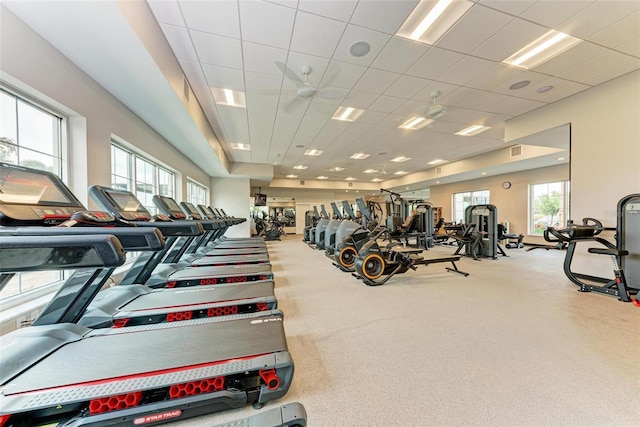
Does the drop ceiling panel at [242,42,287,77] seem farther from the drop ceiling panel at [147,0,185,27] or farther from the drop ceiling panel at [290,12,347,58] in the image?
the drop ceiling panel at [147,0,185,27]

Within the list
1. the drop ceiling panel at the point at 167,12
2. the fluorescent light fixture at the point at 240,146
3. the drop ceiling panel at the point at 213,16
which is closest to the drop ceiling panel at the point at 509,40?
the drop ceiling panel at the point at 213,16

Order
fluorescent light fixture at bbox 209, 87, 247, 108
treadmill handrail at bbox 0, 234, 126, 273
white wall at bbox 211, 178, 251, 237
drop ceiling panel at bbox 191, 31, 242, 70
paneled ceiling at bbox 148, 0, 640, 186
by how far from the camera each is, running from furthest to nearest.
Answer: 1. white wall at bbox 211, 178, 251, 237
2. fluorescent light fixture at bbox 209, 87, 247, 108
3. drop ceiling panel at bbox 191, 31, 242, 70
4. paneled ceiling at bbox 148, 0, 640, 186
5. treadmill handrail at bbox 0, 234, 126, 273

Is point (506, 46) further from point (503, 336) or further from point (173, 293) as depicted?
point (173, 293)

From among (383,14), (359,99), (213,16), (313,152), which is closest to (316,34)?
(383,14)

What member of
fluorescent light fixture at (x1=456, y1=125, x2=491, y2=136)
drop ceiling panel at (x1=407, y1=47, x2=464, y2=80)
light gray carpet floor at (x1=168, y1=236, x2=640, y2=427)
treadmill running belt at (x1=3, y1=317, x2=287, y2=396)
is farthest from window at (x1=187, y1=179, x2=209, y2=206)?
fluorescent light fixture at (x1=456, y1=125, x2=491, y2=136)

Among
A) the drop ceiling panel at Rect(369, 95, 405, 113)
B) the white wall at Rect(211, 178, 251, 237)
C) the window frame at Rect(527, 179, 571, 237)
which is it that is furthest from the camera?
the white wall at Rect(211, 178, 251, 237)

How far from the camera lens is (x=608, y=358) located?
71.7 inches

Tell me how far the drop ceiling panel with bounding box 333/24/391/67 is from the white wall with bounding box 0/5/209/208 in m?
3.04

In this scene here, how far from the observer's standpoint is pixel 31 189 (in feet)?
4.48

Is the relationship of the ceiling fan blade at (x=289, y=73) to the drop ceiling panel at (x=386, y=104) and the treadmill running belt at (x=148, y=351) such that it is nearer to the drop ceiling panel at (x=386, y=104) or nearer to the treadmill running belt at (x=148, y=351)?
the drop ceiling panel at (x=386, y=104)

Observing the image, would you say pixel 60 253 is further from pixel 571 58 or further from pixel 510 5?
pixel 571 58

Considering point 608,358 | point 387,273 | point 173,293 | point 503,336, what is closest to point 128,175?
point 173,293

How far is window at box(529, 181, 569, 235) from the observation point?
8533mm

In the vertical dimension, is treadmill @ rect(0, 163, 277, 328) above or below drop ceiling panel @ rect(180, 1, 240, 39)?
below
